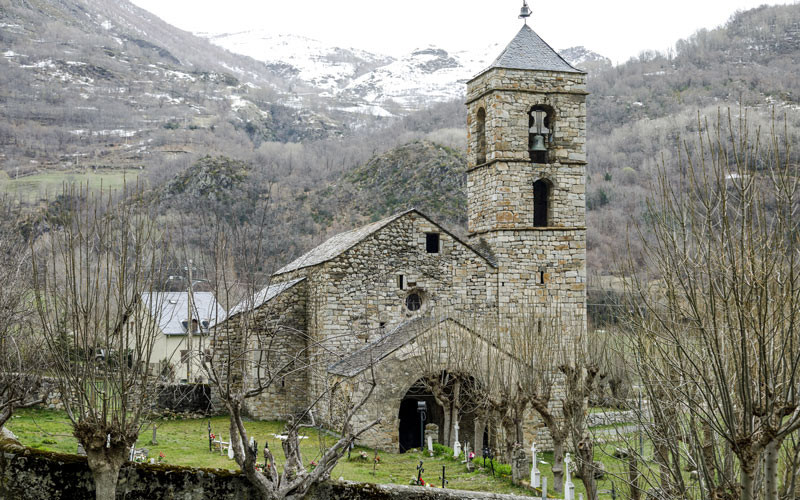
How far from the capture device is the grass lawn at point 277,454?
641 inches

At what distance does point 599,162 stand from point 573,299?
216 ft

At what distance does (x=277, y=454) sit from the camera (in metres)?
18.8

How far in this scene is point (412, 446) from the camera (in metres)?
23.0

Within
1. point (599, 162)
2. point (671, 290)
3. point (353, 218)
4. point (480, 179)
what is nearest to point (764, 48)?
point (599, 162)

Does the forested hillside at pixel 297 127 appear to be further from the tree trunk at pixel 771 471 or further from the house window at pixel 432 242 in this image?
the tree trunk at pixel 771 471

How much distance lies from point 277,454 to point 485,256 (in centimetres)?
886

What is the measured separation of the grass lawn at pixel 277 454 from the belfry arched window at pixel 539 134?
9.36 meters

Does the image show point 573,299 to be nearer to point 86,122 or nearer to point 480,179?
point 480,179

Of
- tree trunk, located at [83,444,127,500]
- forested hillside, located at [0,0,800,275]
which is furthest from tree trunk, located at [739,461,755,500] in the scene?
forested hillside, located at [0,0,800,275]

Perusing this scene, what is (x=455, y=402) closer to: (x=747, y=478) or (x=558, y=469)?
(x=558, y=469)

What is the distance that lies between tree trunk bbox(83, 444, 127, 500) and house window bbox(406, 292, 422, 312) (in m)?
14.9

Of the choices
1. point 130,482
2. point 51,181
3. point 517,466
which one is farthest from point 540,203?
point 51,181

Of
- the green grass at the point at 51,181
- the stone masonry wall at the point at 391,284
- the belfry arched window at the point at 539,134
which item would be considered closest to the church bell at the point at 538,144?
the belfry arched window at the point at 539,134

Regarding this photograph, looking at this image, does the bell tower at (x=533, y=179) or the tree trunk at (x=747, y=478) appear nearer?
the tree trunk at (x=747, y=478)
